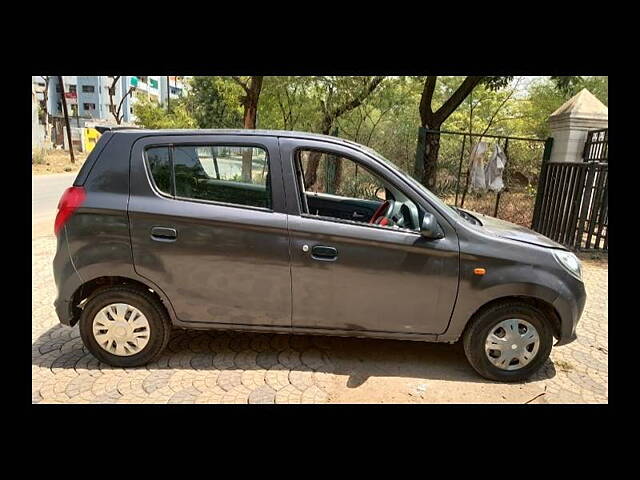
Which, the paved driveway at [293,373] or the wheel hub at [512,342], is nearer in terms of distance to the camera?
the paved driveway at [293,373]

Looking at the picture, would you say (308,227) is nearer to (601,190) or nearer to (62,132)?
(601,190)

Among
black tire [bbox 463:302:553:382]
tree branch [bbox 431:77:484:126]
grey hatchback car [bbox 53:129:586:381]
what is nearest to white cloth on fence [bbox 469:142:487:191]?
tree branch [bbox 431:77:484:126]

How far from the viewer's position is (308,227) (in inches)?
115

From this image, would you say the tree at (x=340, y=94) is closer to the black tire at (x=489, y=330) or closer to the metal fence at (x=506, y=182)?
the metal fence at (x=506, y=182)

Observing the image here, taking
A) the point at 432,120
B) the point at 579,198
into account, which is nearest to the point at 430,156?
the point at 432,120

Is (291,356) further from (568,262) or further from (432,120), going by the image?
(432,120)

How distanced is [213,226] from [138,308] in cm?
91

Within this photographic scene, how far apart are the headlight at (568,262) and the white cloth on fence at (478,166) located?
5.67 metres

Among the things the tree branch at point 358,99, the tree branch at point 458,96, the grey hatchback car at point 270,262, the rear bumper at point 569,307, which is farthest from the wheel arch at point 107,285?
the tree branch at point 358,99

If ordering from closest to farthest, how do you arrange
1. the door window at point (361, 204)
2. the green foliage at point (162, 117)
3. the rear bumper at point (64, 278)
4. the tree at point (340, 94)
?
the rear bumper at point (64, 278)
the door window at point (361, 204)
the tree at point (340, 94)
the green foliage at point (162, 117)

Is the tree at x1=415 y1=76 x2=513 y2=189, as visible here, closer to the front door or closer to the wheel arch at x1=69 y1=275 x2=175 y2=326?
the front door

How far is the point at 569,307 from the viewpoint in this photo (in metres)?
3.02

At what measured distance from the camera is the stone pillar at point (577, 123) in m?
7.30

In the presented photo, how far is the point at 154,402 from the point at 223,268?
3.48ft
